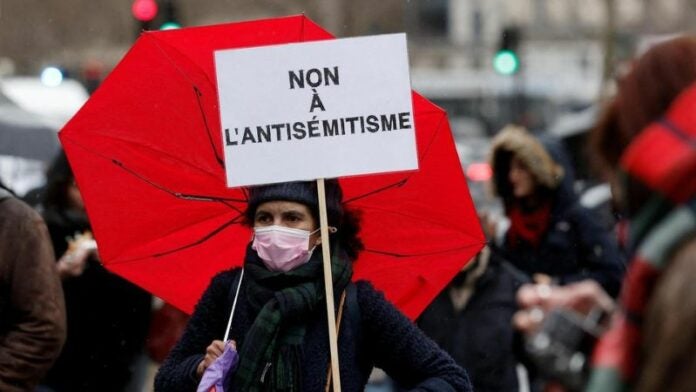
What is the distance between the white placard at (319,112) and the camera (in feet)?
15.8

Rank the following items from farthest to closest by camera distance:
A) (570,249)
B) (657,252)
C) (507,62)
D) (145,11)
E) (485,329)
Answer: (507,62) < (145,11) < (570,249) < (485,329) < (657,252)

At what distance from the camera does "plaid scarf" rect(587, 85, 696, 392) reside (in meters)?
2.50

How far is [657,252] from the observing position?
8.19 feet

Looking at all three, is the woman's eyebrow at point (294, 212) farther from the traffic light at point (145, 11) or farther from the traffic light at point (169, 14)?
the traffic light at point (169, 14)

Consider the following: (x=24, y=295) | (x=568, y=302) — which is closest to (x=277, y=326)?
(x=24, y=295)

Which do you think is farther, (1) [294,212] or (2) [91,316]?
(2) [91,316]

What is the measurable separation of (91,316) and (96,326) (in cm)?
6

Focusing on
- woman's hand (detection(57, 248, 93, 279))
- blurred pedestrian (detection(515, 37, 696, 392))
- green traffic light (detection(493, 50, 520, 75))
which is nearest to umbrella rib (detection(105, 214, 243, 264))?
woman's hand (detection(57, 248, 93, 279))

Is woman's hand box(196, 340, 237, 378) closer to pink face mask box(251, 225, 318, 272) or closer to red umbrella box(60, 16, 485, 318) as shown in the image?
pink face mask box(251, 225, 318, 272)

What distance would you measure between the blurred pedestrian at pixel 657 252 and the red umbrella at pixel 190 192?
8.05 feet

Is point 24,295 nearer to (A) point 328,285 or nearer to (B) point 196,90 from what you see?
(B) point 196,90

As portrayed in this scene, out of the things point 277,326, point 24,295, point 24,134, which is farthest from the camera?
point 24,134

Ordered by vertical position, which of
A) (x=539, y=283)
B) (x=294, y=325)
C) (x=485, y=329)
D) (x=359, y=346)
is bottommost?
(x=485, y=329)

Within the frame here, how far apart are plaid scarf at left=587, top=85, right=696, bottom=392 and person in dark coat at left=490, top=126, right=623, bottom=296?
5.58 meters
